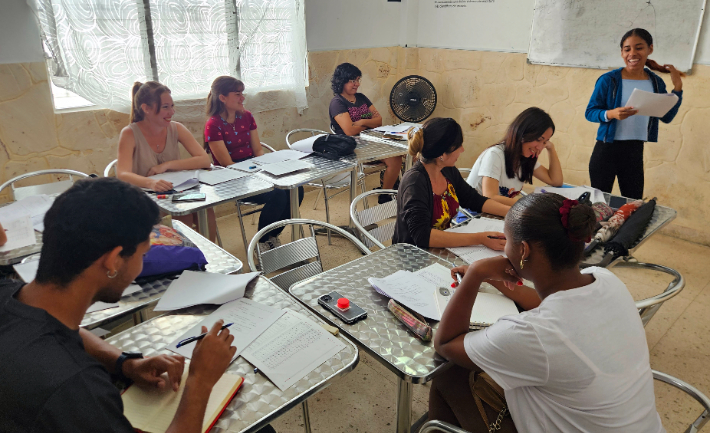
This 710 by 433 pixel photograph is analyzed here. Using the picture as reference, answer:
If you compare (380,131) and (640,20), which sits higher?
(640,20)

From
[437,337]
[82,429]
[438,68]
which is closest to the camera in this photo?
[82,429]

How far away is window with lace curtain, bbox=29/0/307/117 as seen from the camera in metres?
3.23

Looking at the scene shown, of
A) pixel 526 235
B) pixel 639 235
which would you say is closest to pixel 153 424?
pixel 526 235

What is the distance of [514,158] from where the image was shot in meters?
2.63

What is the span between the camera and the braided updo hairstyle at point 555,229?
115 cm

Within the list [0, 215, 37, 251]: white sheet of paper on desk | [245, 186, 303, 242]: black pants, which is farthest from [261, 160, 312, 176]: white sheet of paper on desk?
[0, 215, 37, 251]: white sheet of paper on desk

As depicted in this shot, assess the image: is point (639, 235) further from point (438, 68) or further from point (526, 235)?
point (438, 68)

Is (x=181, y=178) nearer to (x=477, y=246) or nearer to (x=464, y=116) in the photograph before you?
(x=477, y=246)

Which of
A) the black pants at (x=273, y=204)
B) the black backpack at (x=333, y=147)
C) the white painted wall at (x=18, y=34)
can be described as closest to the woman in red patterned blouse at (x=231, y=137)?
the black pants at (x=273, y=204)

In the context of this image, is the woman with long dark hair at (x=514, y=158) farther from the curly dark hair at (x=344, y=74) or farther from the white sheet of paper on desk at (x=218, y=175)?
the curly dark hair at (x=344, y=74)

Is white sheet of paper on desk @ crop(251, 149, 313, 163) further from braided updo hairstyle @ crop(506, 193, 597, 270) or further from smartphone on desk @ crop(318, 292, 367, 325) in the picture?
braided updo hairstyle @ crop(506, 193, 597, 270)

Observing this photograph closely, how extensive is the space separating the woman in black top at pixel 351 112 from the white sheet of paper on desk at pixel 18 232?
101 inches

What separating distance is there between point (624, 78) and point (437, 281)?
2456mm

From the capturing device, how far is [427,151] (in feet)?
7.06
